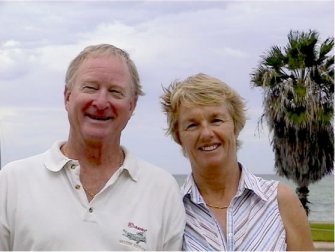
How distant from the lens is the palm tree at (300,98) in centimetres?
2094

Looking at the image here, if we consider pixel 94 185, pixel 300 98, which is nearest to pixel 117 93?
pixel 94 185

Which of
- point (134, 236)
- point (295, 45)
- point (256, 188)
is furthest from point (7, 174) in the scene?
point (295, 45)

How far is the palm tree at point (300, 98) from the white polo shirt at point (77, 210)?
17.9 metres

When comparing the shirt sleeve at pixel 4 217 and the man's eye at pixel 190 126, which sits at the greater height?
the man's eye at pixel 190 126

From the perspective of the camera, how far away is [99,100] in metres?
3.19

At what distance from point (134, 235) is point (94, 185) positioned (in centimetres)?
33

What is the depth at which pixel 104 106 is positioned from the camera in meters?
3.19

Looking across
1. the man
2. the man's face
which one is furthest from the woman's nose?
the man's face

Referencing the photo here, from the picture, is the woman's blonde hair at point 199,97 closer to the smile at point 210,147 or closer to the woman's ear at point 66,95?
the smile at point 210,147

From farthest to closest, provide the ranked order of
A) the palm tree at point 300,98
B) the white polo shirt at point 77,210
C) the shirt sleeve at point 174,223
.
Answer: the palm tree at point 300,98, the shirt sleeve at point 174,223, the white polo shirt at point 77,210

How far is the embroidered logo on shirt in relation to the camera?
315 cm

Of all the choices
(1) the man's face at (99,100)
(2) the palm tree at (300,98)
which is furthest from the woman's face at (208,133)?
(2) the palm tree at (300,98)

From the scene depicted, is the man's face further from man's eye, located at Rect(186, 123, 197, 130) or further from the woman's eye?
the woman's eye

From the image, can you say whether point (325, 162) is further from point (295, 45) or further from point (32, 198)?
point (32, 198)
